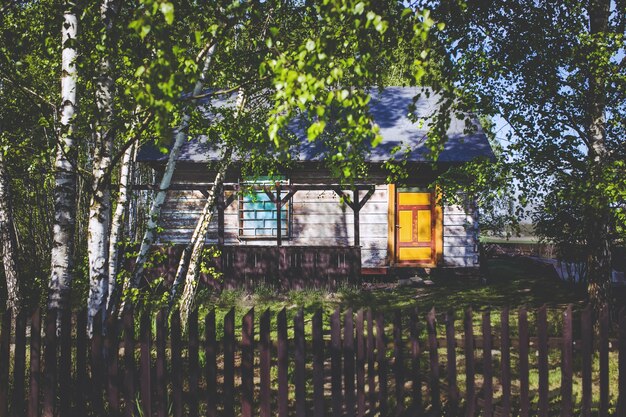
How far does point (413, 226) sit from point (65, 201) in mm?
10167

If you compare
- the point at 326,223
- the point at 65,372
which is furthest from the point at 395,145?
the point at 65,372

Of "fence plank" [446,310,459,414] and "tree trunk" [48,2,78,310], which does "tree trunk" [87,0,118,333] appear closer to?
"tree trunk" [48,2,78,310]

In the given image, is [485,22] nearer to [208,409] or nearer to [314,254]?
[314,254]

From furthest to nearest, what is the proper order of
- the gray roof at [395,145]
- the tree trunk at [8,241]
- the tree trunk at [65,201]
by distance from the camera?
the gray roof at [395,145] → the tree trunk at [8,241] → the tree trunk at [65,201]

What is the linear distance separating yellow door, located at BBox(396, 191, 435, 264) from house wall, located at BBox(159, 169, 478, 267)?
1.38ft

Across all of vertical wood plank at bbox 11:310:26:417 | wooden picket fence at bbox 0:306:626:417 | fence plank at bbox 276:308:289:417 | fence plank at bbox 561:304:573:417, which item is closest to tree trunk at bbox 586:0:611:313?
fence plank at bbox 561:304:573:417

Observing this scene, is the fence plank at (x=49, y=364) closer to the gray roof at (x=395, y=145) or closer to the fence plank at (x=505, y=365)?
the fence plank at (x=505, y=365)

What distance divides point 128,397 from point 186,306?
10.4 feet

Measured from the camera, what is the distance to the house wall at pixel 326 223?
1252cm

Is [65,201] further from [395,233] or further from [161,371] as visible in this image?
[395,233]

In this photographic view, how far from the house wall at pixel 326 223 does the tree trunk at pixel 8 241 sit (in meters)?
5.24

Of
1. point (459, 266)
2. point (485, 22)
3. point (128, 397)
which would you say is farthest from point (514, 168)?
point (459, 266)

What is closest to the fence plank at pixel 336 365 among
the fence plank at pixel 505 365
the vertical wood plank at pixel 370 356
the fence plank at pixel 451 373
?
the vertical wood plank at pixel 370 356

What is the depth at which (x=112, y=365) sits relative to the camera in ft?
11.3
